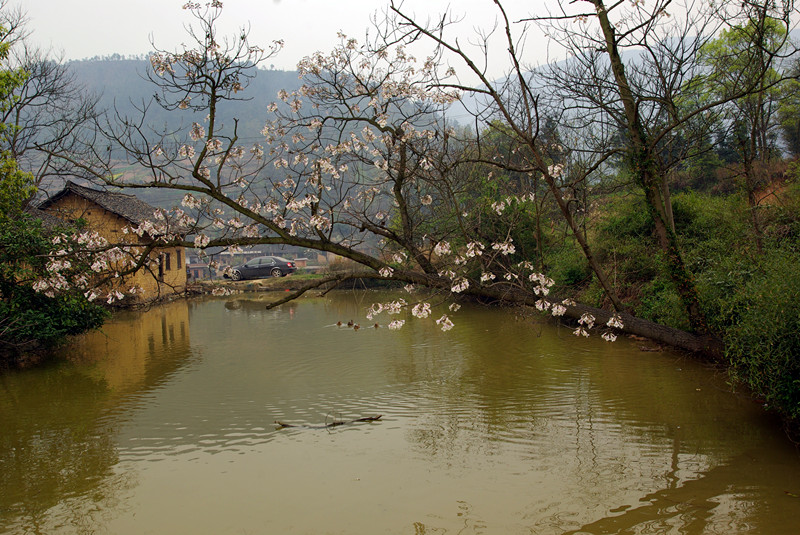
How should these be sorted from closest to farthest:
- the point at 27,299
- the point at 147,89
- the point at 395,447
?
the point at 395,447 → the point at 27,299 → the point at 147,89

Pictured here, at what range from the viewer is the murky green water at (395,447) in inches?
203

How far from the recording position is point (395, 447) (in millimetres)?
6863

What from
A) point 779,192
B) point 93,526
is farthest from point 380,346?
point 779,192

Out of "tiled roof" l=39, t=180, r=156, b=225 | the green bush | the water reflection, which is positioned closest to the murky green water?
the water reflection

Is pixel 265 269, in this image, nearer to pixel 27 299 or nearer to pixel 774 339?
pixel 27 299

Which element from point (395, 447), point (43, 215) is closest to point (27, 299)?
point (43, 215)

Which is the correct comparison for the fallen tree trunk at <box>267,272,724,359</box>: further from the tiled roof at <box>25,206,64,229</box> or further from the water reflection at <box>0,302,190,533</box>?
the tiled roof at <box>25,206,64,229</box>

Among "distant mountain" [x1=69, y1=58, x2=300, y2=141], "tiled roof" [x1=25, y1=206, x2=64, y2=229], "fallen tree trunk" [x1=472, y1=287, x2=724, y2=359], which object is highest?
"distant mountain" [x1=69, y1=58, x2=300, y2=141]

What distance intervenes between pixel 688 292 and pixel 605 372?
2481 millimetres

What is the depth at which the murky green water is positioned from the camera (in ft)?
16.9

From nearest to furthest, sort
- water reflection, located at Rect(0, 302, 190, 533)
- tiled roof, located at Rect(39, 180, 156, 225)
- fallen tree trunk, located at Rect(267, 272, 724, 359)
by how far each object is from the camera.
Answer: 1. water reflection, located at Rect(0, 302, 190, 533)
2. fallen tree trunk, located at Rect(267, 272, 724, 359)
3. tiled roof, located at Rect(39, 180, 156, 225)

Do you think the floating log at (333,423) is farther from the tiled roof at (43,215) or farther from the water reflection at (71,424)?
the tiled roof at (43,215)

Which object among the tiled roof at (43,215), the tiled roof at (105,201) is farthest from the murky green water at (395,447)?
the tiled roof at (105,201)

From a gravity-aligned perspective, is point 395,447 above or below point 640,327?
below
